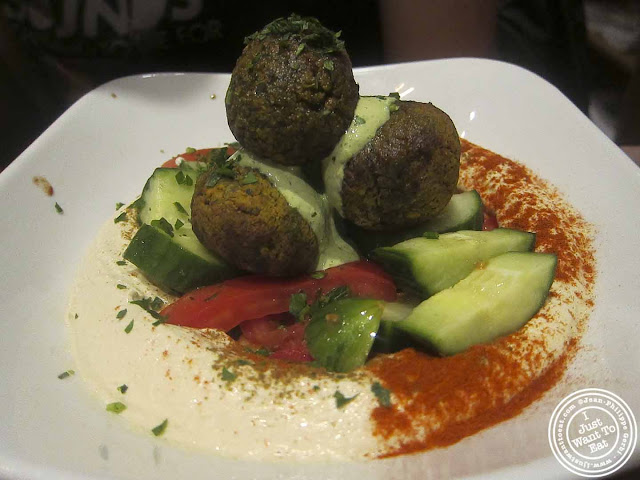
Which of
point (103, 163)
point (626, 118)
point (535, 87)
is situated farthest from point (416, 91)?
point (626, 118)

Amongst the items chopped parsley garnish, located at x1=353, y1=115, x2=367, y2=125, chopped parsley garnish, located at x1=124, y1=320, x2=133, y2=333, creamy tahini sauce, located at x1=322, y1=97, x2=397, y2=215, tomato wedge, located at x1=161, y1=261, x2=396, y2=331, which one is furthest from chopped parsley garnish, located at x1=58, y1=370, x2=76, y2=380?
chopped parsley garnish, located at x1=353, y1=115, x2=367, y2=125

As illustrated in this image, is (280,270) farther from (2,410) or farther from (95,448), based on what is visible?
(2,410)

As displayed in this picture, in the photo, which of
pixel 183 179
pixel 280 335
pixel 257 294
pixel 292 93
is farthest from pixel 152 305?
pixel 292 93

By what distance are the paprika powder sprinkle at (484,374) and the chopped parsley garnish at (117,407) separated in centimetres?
92

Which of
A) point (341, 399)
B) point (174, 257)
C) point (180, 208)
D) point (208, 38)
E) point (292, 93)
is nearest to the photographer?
point (341, 399)

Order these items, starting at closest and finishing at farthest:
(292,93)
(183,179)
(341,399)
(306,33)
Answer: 1. (341,399)
2. (292,93)
3. (306,33)
4. (183,179)

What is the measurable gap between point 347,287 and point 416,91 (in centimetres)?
209

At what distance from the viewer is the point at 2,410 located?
1.89 m

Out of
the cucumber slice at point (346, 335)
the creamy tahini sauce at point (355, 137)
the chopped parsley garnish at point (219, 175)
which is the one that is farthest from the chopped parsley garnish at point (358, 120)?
the cucumber slice at point (346, 335)

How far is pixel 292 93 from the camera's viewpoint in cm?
209

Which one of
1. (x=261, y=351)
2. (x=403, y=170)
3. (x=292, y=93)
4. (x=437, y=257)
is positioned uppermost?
(x=292, y=93)

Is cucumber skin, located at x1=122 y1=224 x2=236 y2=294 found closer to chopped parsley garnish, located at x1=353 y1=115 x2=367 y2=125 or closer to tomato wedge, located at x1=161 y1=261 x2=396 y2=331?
tomato wedge, located at x1=161 y1=261 x2=396 y2=331

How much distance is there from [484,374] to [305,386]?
2.11ft

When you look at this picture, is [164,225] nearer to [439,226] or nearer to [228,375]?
[228,375]
